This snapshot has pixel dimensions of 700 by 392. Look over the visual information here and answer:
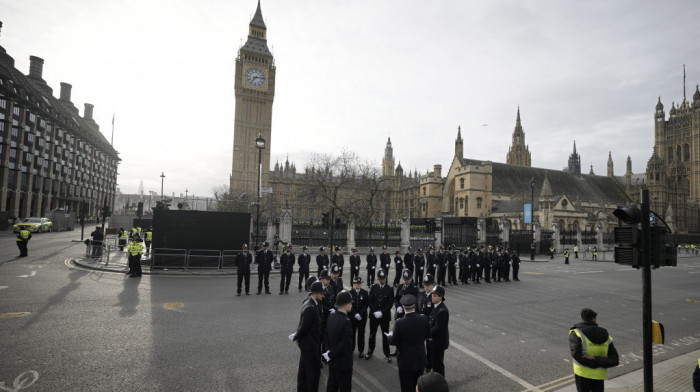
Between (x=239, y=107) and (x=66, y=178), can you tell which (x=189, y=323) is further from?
(x=239, y=107)

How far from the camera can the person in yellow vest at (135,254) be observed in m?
13.8

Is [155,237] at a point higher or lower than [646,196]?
lower

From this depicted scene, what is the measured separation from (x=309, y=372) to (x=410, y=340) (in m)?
1.48

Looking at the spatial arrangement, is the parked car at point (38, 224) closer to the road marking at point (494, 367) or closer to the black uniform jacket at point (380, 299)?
the black uniform jacket at point (380, 299)

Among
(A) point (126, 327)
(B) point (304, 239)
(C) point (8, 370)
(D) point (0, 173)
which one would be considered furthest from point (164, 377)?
(D) point (0, 173)

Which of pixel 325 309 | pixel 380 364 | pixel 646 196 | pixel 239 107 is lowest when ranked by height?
pixel 380 364

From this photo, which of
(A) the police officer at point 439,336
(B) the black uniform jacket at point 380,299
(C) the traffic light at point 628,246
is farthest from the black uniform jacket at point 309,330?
(C) the traffic light at point 628,246

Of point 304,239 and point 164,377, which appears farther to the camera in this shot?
point 304,239

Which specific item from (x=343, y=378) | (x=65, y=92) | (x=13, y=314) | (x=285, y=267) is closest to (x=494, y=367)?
(x=343, y=378)

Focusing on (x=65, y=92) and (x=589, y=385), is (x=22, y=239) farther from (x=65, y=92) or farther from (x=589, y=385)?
(x=65, y=92)

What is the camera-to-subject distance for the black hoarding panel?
53.5 ft

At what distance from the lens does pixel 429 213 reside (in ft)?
229

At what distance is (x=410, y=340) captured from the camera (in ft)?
15.4

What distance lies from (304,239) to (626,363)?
24.8 m
